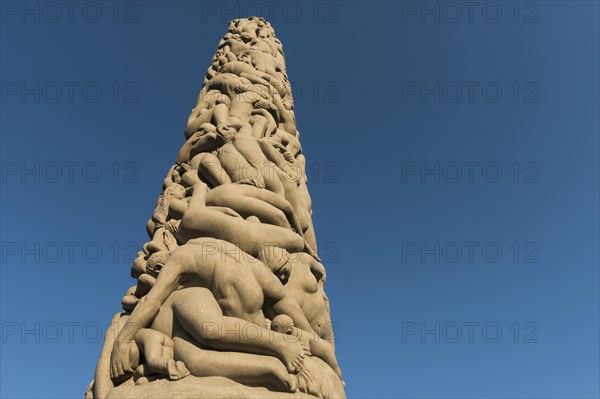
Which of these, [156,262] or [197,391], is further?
[156,262]

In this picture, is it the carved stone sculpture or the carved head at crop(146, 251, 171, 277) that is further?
the carved head at crop(146, 251, 171, 277)

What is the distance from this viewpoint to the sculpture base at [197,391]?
3.86 metres

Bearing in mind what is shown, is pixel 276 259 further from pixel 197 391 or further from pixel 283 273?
pixel 197 391

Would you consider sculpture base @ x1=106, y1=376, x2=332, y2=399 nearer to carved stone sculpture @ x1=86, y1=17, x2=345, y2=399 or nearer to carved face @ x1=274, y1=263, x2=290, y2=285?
carved stone sculpture @ x1=86, y1=17, x2=345, y2=399

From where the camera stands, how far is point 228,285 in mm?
4539

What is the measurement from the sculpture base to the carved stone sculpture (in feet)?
0.04

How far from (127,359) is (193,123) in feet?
12.9

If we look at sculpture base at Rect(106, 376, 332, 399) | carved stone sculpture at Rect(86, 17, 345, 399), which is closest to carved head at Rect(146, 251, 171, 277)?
carved stone sculpture at Rect(86, 17, 345, 399)

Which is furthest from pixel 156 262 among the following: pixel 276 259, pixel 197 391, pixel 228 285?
pixel 197 391

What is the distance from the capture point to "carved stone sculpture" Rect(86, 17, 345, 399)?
4.16 m

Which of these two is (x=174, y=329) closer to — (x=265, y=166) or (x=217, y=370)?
(x=217, y=370)

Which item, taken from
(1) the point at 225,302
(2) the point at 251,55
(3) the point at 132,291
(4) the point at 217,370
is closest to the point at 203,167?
(3) the point at 132,291

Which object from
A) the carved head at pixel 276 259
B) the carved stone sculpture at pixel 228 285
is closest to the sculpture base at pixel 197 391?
the carved stone sculpture at pixel 228 285

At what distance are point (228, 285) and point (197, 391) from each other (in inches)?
38.1
